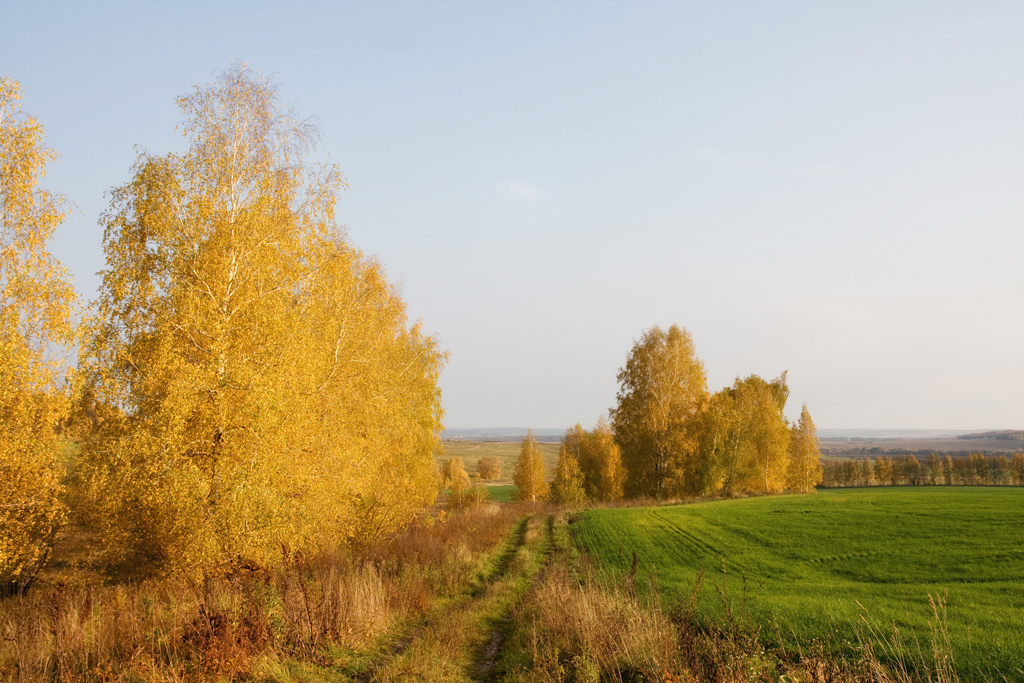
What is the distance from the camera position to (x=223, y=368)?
38.0 feet

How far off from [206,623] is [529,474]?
5224 centimetres

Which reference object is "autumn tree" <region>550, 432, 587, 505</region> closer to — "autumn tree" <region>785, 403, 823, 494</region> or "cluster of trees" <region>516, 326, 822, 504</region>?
"cluster of trees" <region>516, 326, 822, 504</region>

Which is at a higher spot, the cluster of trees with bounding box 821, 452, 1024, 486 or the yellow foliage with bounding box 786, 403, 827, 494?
the yellow foliage with bounding box 786, 403, 827, 494

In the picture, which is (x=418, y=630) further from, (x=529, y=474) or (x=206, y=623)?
(x=529, y=474)

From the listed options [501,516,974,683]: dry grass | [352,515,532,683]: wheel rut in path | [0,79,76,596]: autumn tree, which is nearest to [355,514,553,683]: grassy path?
[352,515,532,683]: wheel rut in path

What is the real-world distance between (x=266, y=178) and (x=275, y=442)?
724cm

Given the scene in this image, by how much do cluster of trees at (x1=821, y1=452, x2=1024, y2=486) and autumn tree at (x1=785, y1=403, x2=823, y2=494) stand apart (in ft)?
115

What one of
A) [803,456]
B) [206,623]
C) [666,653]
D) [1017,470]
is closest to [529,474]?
[803,456]

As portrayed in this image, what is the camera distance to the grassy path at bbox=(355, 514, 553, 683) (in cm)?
819

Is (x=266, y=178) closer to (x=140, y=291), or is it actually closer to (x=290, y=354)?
(x=140, y=291)

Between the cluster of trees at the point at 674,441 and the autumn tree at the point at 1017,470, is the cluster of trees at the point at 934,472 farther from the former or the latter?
the cluster of trees at the point at 674,441

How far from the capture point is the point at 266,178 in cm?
1421

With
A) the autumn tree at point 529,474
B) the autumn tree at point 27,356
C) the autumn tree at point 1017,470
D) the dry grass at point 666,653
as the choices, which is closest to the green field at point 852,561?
the dry grass at point 666,653

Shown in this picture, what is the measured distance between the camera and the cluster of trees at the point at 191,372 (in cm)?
1036
